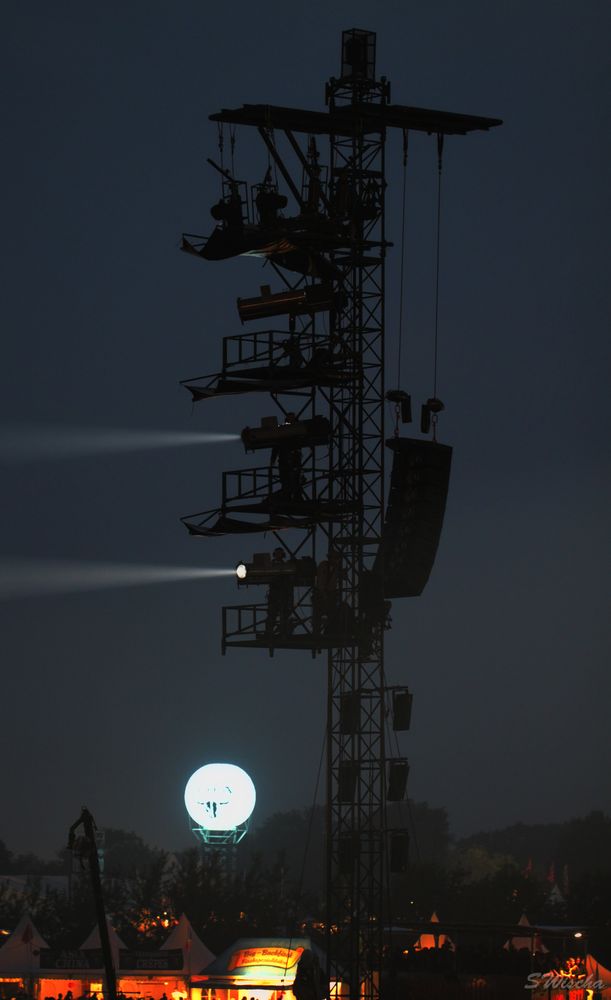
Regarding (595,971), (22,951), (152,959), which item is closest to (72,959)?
(22,951)

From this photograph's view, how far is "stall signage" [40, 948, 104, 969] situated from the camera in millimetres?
55062

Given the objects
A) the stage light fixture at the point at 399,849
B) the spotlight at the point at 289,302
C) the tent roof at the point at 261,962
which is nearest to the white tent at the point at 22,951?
the tent roof at the point at 261,962

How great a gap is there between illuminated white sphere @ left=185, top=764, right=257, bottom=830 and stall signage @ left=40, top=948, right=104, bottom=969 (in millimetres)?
15581

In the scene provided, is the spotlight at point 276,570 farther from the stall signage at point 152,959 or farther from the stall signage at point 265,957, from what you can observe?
the stall signage at point 152,959

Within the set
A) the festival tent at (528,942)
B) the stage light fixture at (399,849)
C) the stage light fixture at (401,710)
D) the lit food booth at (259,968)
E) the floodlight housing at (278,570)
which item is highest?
the floodlight housing at (278,570)

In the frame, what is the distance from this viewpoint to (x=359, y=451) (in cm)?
4450

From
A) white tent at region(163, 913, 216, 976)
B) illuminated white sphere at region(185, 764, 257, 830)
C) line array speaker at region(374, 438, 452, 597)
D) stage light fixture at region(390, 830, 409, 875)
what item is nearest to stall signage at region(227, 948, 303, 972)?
white tent at region(163, 913, 216, 976)

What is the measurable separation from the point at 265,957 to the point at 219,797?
74.0 ft

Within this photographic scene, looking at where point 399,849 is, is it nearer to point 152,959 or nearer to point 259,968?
point 259,968

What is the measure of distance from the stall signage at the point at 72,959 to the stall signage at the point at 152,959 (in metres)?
1.07

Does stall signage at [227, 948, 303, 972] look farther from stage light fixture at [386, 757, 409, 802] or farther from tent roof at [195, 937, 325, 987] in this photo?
stage light fixture at [386, 757, 409, 802]

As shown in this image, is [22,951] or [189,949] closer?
[189,949]

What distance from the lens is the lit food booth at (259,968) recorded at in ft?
161

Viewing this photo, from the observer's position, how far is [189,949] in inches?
2153
